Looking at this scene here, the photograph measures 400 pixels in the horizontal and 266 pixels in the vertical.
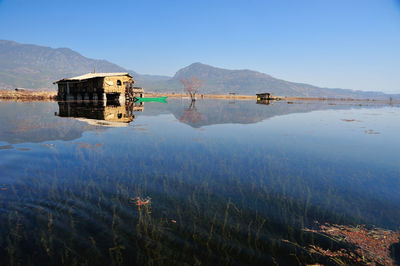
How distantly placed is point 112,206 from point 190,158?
544cm

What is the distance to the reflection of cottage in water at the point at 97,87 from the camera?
54.8m

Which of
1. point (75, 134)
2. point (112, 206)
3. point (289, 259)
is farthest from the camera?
point (75, 134)

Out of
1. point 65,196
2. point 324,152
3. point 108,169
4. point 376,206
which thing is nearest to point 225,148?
point 324,152

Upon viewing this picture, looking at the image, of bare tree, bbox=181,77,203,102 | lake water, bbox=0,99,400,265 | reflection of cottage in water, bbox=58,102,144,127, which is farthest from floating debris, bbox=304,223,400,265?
bare tree, bbox=181,77,203,102

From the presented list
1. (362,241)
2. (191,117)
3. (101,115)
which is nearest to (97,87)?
(101,115)

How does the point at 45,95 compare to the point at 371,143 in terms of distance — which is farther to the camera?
the point at 45,95

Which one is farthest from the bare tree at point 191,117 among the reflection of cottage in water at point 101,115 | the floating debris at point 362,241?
the floating debris at point 362,241

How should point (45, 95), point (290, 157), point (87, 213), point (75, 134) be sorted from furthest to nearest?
point (45, 95) → point (75, 134) → point (290, 157) → point (87, 213)

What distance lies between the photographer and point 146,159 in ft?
35.0

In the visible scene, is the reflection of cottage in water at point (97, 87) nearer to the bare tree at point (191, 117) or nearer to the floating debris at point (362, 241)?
the bare tree at point (191, 117)

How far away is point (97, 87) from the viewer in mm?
55250

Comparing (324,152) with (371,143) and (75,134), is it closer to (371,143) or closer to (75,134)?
(371,143)

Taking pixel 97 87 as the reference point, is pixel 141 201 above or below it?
below

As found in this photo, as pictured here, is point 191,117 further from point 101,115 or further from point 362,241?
point 362,241
